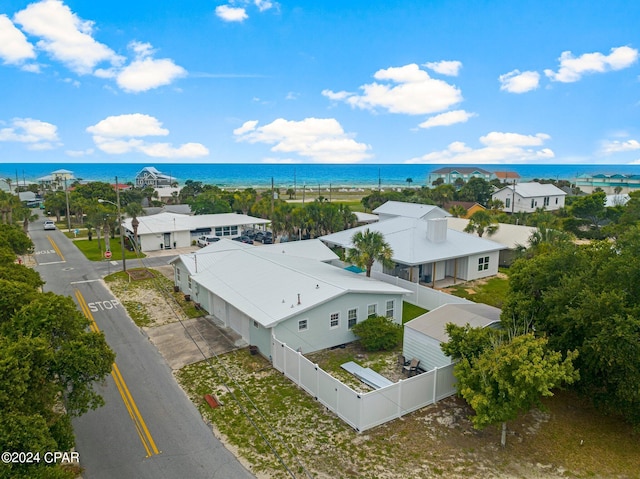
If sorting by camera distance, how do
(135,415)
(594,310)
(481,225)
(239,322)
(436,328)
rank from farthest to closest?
(481,225), (239,322), (436,328), (135,415), (594,310)

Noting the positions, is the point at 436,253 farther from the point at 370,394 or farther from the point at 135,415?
the point at 135,415

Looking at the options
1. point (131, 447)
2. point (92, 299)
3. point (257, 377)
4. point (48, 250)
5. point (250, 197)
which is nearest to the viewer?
point (131, 447)

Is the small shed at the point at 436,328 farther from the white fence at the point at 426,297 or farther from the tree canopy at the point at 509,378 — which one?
the white fence at the point at 426,297

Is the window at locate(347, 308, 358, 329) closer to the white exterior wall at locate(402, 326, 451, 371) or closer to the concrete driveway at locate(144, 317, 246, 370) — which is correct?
the white exterior wall at locate(402, 326, 451, 371)

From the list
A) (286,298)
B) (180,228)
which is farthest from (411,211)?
(286,298)

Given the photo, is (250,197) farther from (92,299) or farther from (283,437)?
(283,437)

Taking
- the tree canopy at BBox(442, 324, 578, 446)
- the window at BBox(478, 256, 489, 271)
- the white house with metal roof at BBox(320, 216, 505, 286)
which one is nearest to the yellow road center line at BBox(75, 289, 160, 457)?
the tree canopy at BBox(442, 324, 578, 446)

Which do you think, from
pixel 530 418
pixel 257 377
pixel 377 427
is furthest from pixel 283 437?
pixel 530 418
